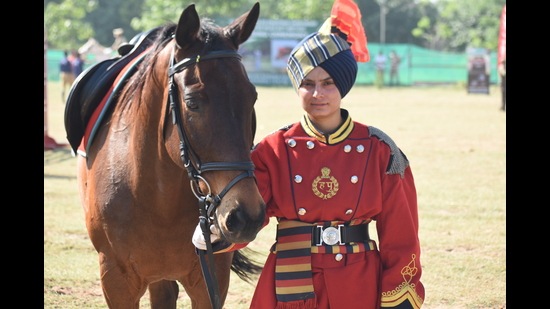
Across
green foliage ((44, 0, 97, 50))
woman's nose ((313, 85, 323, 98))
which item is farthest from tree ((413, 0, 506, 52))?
woman's nose ((313, 85, 323, 98))

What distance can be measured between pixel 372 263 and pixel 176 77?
1189 mm

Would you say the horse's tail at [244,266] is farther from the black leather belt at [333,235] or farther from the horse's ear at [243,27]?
the horse's ear at [243,27]

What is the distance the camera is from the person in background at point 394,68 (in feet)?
134

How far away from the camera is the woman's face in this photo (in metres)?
3.47

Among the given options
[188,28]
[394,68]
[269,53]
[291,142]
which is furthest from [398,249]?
[394,68]

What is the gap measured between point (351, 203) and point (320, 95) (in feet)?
1.61

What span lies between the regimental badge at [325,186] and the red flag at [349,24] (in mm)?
618

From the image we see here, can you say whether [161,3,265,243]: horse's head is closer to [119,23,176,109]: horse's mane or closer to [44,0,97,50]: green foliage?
[119,23,176,109]: horse's mane

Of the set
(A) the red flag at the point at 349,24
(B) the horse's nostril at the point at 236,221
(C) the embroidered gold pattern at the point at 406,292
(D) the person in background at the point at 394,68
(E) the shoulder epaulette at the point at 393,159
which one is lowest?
(D) the person in background at the point at 394,68

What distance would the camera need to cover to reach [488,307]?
5961 mm

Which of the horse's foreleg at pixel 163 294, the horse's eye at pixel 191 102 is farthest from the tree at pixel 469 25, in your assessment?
the horse's eye at pixel 191 102

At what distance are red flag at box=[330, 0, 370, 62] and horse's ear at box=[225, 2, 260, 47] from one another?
357 millimetres

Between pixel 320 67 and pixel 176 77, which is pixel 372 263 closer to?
pixel 320 67
